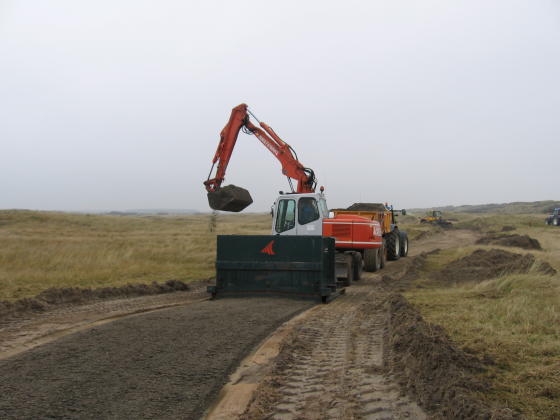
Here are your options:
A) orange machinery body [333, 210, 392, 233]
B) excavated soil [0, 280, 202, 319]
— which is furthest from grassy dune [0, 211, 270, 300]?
orange machinery body [333, 210, 392, 233]

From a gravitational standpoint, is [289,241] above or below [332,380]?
above

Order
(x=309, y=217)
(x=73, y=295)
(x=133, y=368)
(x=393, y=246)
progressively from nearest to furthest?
1. (x=133, y=368)
2. (x=73, y=295)
3. (x=309, y=217)
4. (x=393, y=246)

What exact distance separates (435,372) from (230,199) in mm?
10082

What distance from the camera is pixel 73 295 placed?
34.9ft

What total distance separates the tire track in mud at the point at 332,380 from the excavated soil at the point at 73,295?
505 centimetres

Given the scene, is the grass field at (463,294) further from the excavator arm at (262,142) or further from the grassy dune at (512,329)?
the excavator arm at (262,142)

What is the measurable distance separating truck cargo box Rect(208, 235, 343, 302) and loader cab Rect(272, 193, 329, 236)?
2.86m

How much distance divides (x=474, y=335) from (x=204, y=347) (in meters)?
3.60

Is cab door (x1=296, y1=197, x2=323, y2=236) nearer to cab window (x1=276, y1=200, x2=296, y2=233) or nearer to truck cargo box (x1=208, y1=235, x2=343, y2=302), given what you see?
cab window (x1=276, y1=200, x2=296, y2=233)

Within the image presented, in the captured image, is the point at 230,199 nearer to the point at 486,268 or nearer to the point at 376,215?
the point at 376,215

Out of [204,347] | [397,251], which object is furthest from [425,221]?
[204,347]

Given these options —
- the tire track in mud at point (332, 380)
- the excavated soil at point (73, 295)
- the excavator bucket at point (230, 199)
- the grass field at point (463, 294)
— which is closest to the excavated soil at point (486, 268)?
the grass field at point (463, 294)

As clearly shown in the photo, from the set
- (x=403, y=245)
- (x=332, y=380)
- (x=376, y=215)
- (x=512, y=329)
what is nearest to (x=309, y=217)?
(x=376, y=215)

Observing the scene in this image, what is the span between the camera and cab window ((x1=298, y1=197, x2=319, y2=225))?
13.9m
